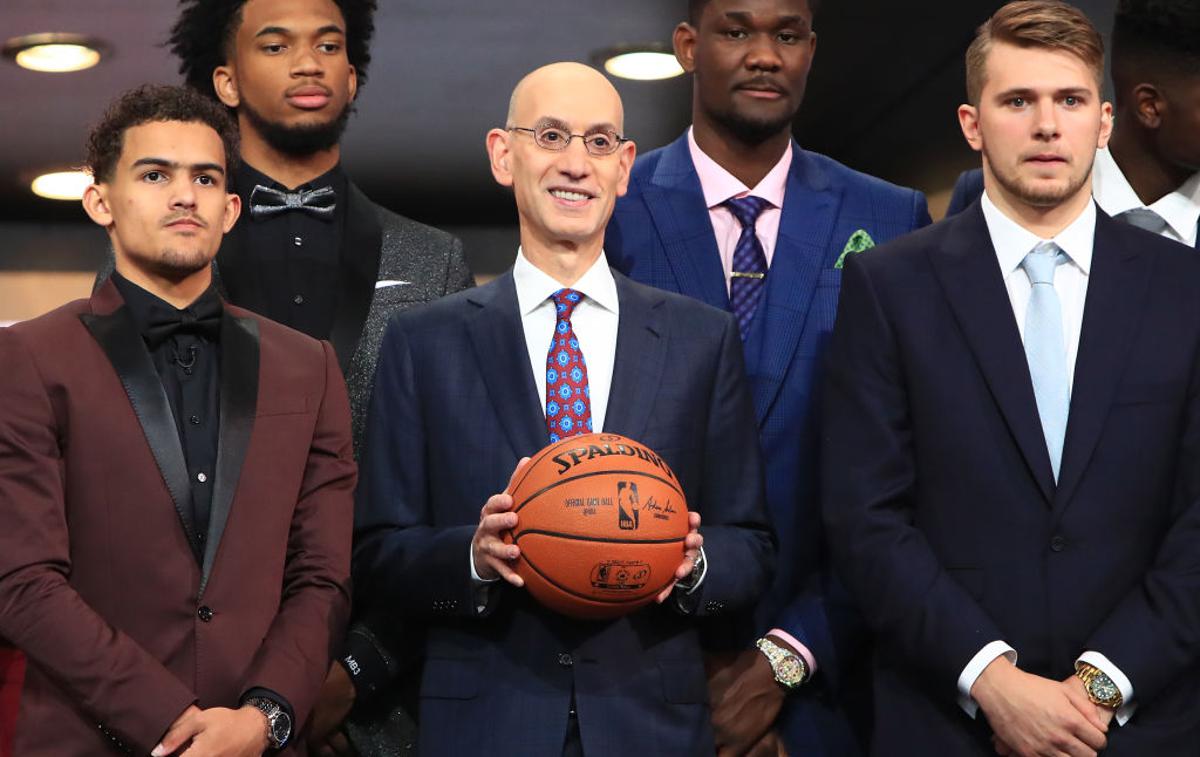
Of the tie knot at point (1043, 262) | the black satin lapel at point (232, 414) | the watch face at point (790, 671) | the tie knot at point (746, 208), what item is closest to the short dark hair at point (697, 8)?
the tie knot at point (746, 208)

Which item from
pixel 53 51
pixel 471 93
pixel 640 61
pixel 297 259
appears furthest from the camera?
pixel 471 93

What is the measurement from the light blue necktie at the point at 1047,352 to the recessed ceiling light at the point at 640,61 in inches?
91.3

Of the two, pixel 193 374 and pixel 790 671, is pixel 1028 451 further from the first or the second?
pixel 193 374

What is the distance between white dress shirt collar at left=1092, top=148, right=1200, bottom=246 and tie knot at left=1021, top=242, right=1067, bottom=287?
701 millimetres

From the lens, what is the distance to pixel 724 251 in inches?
162

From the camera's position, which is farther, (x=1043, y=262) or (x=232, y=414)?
(x=1043, y=262)

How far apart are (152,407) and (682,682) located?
3.57 feet

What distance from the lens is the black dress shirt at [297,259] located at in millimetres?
4109

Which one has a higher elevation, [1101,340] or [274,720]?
[1101,340]

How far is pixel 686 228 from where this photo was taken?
13.3 ft

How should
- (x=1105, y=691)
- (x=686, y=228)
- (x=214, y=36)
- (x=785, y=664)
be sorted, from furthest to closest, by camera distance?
(x=214, y=36)
(x=686, y=228)
(x=785, y=664)
(x=1105, y=691)

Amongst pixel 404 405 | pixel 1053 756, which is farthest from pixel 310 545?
pixel 1053 756

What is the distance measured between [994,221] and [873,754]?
105 centimetres

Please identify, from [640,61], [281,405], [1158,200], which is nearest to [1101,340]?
[1158,200]
